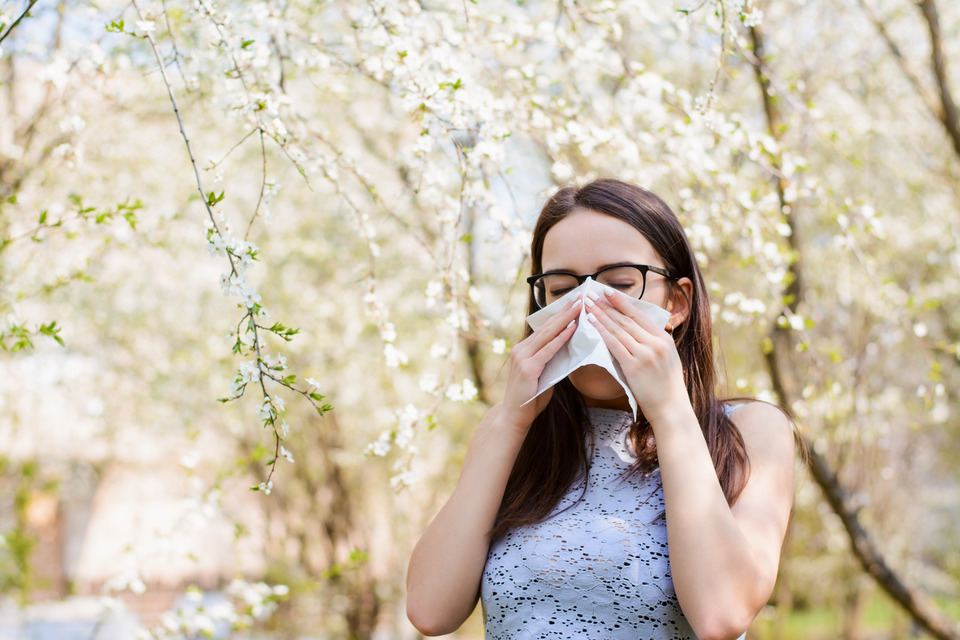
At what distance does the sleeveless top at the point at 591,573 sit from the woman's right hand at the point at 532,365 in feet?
0.68

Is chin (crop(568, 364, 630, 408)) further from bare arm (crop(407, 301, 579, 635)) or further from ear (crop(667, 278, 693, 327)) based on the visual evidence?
ear (crop(667, 278, 693, 327))

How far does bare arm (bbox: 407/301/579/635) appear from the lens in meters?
1.68

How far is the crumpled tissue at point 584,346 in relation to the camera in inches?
63.2

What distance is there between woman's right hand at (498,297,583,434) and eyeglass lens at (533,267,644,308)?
0.08 metres

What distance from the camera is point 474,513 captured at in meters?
1.70

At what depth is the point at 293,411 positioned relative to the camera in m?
7.60

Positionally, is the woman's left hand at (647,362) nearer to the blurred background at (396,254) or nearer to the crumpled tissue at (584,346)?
the crumpled tissue at (584,346)

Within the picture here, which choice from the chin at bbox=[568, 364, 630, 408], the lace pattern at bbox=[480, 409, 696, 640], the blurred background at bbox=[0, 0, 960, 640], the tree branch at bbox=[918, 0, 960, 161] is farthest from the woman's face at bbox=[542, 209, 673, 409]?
the tree branch at bbox=[918, 0, 960, 161]

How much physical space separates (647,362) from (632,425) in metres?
0.32

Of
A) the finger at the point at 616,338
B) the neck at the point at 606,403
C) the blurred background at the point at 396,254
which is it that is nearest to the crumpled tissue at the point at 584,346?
the finger at the point at 616,338

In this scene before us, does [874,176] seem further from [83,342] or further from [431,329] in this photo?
[83,342]

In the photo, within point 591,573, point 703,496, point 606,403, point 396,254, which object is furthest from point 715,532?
point 396,254

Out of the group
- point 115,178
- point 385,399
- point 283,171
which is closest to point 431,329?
point 385,399

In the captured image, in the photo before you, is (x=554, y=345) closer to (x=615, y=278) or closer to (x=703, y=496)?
(x=615, y=278)
